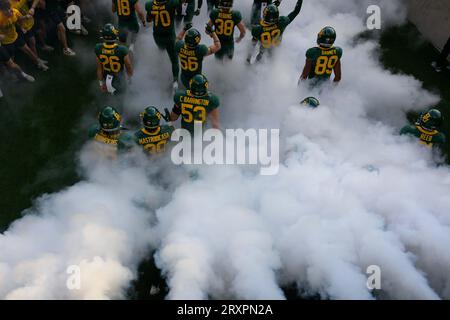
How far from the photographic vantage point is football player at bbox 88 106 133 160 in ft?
19.4

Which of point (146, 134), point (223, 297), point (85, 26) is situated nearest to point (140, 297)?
point (223, 297)

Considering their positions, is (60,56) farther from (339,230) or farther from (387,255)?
(387,255)

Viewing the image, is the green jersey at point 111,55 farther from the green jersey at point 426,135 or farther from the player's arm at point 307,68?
the green jersey at point 426,135

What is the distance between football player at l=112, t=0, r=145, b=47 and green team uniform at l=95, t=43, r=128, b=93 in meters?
1.62

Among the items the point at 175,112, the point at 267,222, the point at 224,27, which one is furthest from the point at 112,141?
the point at 224,27

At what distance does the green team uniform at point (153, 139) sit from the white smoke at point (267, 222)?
39cm

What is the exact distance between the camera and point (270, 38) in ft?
26.8

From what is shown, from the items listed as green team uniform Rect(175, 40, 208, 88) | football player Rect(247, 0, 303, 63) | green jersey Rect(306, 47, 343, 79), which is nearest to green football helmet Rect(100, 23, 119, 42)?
green team uniform Rect(175, 40, 208, 88)

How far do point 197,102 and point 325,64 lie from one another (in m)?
2.49

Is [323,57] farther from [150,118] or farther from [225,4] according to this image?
[150,118]

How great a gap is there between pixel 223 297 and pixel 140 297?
1.23 meters

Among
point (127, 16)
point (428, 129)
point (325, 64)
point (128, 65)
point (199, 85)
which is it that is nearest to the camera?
point (199, 85)

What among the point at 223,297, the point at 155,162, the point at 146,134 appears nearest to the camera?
the point at 223,297

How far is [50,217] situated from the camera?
20.3 feet
